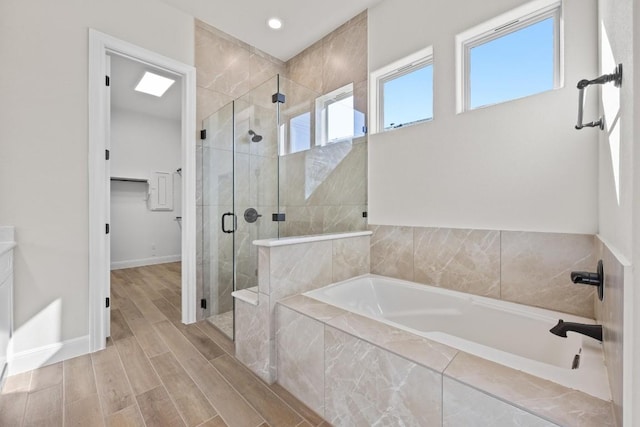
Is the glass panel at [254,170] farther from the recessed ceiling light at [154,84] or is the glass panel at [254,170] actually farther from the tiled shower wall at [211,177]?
the recessed ceiling light at [154,84]

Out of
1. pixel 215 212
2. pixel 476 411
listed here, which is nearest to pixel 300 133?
pixel 215 212

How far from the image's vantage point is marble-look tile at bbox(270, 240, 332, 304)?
5.71 feet

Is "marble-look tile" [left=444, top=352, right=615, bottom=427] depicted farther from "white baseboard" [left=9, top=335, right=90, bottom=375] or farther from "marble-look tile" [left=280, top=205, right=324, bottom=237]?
"white baseboard" [left=9, top=335, right=90, bottom=375]

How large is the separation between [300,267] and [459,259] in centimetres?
117

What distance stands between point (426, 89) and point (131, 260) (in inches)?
217

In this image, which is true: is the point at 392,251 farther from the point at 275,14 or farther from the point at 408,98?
the point at 275,14

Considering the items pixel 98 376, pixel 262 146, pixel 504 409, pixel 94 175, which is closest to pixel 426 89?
pixel 262 146

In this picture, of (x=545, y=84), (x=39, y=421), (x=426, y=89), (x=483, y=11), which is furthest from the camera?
(x=426, y=89)

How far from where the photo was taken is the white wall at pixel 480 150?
1524 mm

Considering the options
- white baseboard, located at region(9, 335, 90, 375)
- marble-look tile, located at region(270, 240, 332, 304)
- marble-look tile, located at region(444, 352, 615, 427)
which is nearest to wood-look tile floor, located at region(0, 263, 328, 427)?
white baseboard, located at region(9, 335, 90, 375)

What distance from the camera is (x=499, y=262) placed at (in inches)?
70.8

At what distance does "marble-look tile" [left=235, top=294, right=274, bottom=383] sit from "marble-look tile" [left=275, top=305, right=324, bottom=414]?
0.07 metres

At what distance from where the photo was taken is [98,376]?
177 cm

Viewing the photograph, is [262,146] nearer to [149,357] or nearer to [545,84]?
[149,357]
